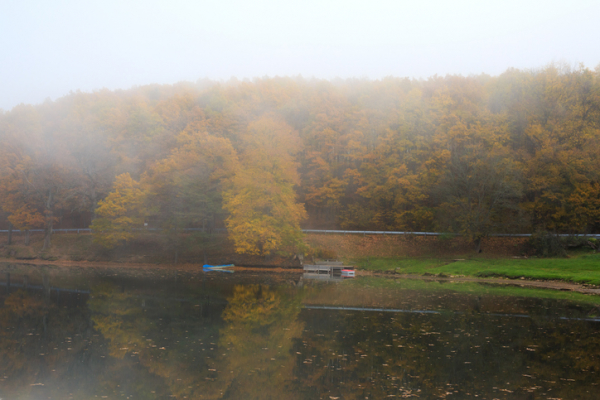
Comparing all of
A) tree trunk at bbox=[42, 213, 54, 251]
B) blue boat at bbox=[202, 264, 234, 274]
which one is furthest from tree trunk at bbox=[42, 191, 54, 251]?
blue boat at bbox=[202, 264, 234, 274]

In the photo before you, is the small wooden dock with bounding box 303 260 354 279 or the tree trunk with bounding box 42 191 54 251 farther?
the tree trunk with bounding box 42 191 54 251

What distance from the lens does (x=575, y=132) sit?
155 feet

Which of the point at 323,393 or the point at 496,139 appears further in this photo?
the point at 496,139

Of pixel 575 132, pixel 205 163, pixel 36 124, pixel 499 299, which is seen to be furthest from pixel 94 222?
pixel 575 132

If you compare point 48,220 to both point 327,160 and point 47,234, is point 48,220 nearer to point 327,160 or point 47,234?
point 47,234

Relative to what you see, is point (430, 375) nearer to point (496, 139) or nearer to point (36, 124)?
point (496, 139)

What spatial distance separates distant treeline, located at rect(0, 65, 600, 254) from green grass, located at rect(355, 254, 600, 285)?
4.61m

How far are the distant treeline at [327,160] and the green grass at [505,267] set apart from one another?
4.61 metres

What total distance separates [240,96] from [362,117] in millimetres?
23912

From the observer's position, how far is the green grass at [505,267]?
33.3 metres

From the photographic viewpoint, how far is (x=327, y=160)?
216ft

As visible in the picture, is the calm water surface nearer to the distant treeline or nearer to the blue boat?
the blue boat

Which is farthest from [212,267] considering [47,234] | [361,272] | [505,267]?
[505,267]

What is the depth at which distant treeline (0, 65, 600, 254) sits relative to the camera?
147 ft
